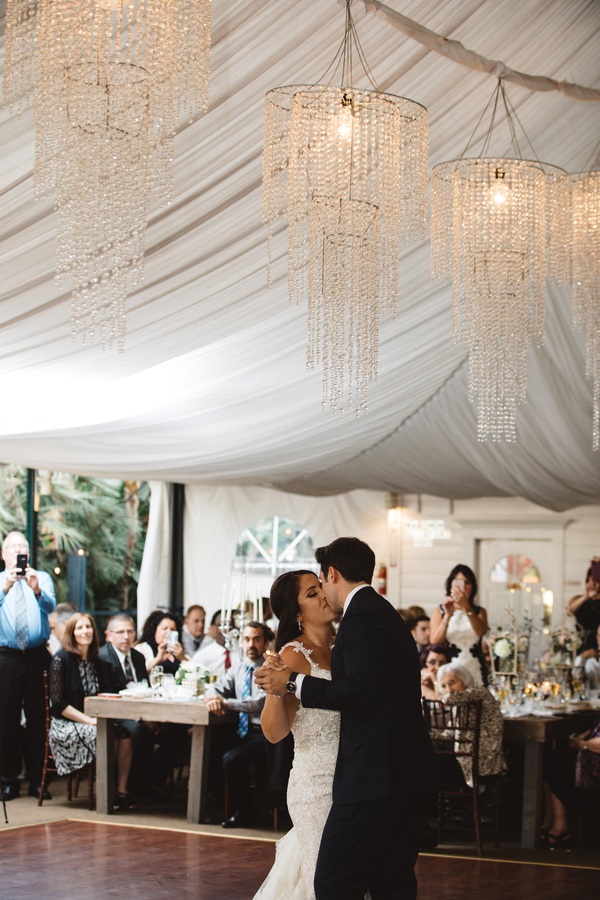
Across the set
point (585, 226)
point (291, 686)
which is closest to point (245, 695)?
point (585, 226)

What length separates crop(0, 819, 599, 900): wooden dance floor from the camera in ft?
18.1

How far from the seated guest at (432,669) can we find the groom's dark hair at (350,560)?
11.2ft

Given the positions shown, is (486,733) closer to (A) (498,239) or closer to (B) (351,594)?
(A) (498,239)

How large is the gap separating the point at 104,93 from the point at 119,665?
5124 mm

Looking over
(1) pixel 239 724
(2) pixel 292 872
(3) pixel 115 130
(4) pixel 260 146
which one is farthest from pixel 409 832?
(1) pixel 239 724

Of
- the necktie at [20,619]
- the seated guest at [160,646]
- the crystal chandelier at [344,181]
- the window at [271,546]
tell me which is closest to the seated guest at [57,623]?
the seated guest at [160,646]

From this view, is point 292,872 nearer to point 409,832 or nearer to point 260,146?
point 409,832

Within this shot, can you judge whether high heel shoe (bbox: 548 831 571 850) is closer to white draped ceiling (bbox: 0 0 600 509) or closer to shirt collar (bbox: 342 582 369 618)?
white draped ceiling (bbox: 0 0 600 509)

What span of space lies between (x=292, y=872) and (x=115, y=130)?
2.50 meters

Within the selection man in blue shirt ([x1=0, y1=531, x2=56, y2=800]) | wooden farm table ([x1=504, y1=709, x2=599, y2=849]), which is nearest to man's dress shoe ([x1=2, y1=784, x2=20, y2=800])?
man in blue shirt ([x1=0, y1=531, x2=56, y2=800])

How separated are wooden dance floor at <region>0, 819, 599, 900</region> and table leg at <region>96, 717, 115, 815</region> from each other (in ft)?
1.55

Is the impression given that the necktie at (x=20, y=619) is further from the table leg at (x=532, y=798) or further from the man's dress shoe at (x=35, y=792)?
the table leg at (x=532, y=798)

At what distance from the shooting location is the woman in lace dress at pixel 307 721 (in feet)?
12.5

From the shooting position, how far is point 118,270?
4723 mm
